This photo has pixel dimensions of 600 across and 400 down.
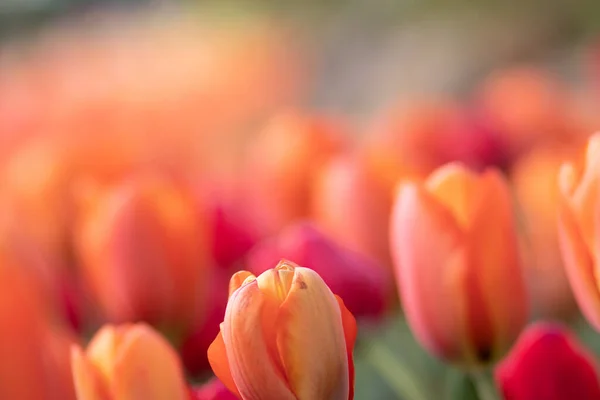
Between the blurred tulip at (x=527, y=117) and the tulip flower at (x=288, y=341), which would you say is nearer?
the tulip flower at (x=288, y=341)

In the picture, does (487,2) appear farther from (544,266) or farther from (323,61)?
(544,266)

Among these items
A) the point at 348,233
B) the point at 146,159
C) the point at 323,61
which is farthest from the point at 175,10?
the point at 348,233

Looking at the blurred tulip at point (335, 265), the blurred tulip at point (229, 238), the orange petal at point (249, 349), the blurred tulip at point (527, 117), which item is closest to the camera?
the orange petal at point (249, 349)

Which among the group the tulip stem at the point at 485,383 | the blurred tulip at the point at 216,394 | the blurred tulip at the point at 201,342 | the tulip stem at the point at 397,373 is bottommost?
the tulip stem at the point at 397,373

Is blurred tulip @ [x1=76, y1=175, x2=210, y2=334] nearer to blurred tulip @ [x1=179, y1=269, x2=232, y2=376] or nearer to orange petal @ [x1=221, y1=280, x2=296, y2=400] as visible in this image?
blurred tulip @ [x1=179, y1=269, x2=232, y2=376]

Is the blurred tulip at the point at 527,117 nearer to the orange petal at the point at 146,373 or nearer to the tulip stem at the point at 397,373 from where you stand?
the tulip stem at the point at 397,373

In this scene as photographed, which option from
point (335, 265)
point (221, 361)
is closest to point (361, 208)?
point (335, 265)

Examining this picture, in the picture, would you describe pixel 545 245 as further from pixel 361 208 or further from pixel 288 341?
pixel 288 341

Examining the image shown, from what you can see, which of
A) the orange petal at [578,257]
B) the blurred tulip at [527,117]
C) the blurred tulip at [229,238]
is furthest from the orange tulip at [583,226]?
the blurred tulip at [527,117]
